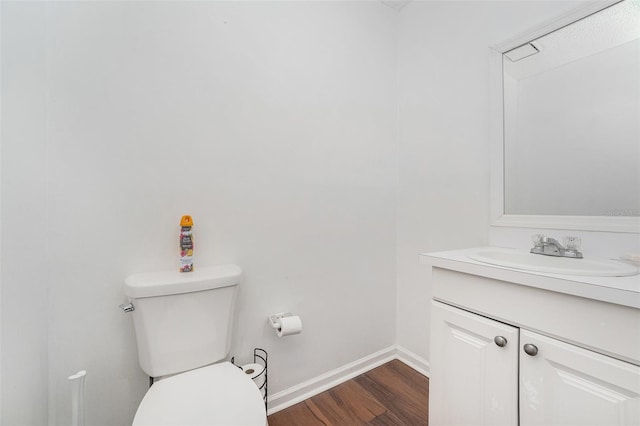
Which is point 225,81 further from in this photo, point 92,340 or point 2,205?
point 92,340

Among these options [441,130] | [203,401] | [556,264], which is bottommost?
[203,401]

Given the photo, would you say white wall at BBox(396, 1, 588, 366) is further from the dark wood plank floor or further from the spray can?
the spray can

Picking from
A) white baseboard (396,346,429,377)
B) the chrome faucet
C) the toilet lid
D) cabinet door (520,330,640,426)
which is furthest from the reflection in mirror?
the toilet lid

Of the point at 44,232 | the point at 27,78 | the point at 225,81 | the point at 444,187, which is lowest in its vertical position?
the point at 44,232

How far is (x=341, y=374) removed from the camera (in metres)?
1.61

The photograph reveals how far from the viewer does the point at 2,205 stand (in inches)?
33.6

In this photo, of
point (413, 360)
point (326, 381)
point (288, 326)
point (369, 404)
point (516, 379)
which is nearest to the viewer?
point (516, 379)

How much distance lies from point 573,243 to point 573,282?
52 centimetres

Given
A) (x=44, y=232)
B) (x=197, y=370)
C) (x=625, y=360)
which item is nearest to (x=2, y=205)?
(x=44, y=232)

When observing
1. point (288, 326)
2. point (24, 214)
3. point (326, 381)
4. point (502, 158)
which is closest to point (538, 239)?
point (502, 158)

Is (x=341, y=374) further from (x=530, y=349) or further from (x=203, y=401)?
(x=530, y=349)

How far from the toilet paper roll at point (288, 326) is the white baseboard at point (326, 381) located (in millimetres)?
381

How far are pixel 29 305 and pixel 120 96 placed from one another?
2.71ft

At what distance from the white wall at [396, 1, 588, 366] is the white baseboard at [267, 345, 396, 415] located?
0.19m
